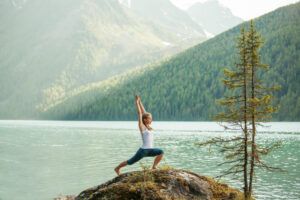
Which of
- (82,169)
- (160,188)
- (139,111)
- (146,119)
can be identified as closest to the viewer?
(160,188)

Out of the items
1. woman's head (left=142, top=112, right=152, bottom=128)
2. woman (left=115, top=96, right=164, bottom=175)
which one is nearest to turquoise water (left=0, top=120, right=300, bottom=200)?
woman (left=115, top=96, right=164, bottom=175)

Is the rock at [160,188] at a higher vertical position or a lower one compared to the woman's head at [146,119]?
lower

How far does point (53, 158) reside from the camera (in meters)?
69.6

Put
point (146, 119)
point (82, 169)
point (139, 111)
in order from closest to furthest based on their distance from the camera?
1. point (146, 119)
2. point (139, 111)
3. point (82, 169)

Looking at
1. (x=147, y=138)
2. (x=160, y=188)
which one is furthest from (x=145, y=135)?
(x=160, y=188)

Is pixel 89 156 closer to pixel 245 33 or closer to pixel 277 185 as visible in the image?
pixel 277 185

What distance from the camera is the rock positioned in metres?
12.8

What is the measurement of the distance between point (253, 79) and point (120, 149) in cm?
6319

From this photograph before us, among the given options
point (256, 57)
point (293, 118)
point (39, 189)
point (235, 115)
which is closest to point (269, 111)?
point (235, 115)

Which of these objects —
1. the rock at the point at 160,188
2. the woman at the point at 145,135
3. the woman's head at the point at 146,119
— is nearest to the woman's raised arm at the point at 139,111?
the woman at the point at 145,135

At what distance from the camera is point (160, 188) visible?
13148mm

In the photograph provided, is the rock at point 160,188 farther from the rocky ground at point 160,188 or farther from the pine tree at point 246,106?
the pine tree at point 246,106

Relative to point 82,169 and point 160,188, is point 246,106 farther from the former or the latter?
point 82,169

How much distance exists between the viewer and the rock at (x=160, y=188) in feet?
42.1
